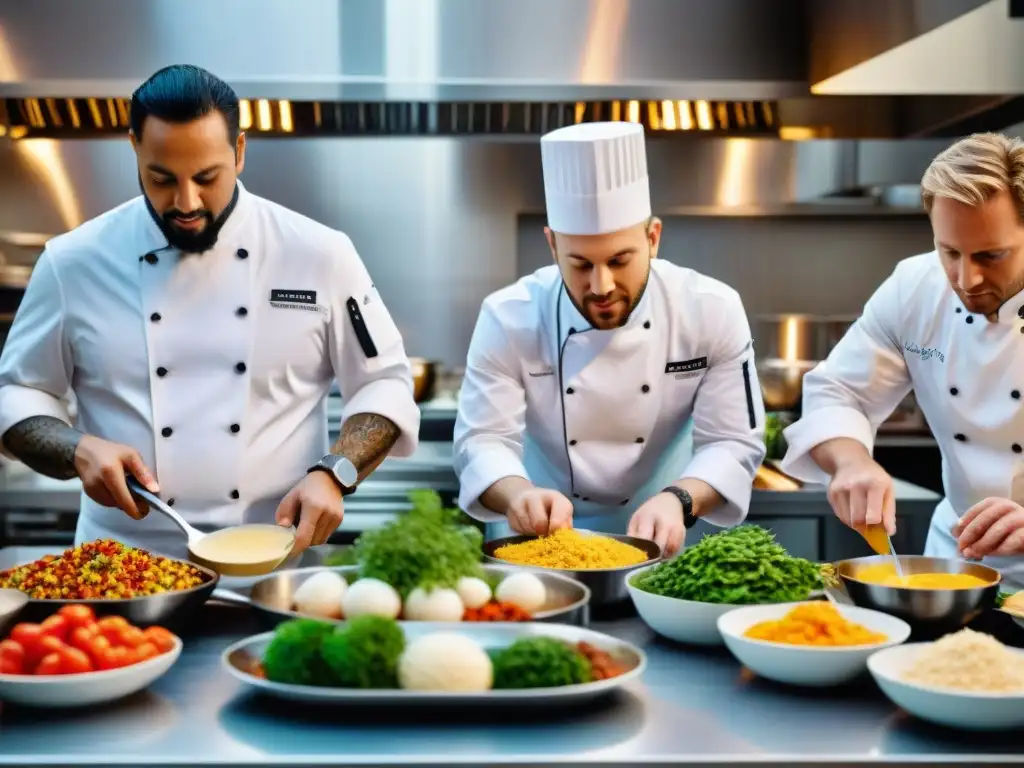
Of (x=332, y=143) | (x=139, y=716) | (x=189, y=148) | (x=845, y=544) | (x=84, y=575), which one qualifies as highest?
(x=332, y=143)

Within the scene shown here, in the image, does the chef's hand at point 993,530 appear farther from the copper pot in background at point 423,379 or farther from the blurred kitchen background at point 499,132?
the copper pot in background at point 423,379

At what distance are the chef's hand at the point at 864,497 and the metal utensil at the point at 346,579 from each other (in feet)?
2.23

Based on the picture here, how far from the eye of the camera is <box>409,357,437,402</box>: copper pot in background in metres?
4.60

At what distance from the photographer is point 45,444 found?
2.35 m

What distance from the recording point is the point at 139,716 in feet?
4.85

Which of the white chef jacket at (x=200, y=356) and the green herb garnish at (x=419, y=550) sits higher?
the white chef jacket at (x=200, y=356)

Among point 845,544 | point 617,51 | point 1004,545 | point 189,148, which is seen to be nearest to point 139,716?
point 189,148

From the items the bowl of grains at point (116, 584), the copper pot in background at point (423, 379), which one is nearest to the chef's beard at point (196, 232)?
the bowl of grains at point (116, 584)

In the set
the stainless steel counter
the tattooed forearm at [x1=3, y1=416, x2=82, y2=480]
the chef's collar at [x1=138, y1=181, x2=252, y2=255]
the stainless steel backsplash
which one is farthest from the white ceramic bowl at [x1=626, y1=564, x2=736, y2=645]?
the stainless steel backsplash

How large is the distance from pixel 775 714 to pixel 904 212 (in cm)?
436

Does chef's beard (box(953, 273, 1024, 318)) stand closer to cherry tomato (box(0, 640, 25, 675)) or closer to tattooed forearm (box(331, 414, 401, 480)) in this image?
tattooed forearm (box(331, 414, 401, 480))

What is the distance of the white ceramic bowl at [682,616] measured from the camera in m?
1.75

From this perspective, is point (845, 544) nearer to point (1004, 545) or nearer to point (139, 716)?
point (1004, 545)

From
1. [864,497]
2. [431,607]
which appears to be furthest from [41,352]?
[864,497]
